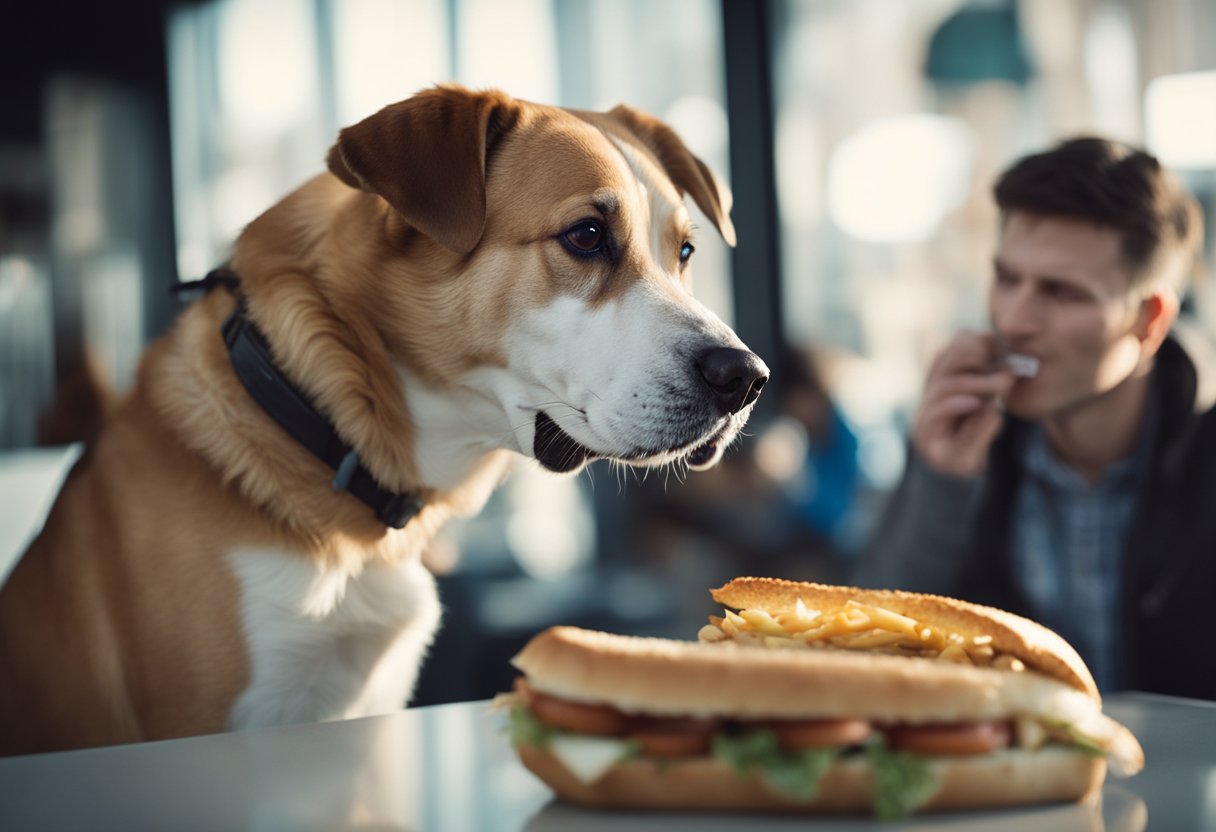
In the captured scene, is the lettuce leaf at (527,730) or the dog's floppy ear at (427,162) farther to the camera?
the dog's floppy ear at (427,162)

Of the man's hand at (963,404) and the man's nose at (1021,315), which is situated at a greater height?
the man's nose at (1021,315)

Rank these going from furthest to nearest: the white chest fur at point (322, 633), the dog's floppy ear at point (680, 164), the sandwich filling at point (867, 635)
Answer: the dog's floppy ear at point (680, 164) < the white chest fur at point (322, 633) < the sandwich filling at point (867, 635)

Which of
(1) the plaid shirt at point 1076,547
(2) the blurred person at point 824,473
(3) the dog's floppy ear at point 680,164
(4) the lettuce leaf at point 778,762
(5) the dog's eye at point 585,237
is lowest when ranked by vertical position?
(2) the blurred person at point 824,473

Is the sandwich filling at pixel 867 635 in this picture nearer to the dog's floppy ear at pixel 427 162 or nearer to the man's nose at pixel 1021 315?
the dog's floppy ear at pixel 427 162

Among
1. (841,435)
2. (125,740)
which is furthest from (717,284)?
(125,740)

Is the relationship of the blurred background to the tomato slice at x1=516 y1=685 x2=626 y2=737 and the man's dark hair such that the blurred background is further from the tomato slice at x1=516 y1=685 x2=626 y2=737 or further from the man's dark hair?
the tomato slice at x1=516 y1=685 x2=626 y2=737

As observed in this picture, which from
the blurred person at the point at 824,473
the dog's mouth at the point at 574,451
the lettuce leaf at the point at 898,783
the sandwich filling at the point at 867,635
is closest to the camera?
Result: the lettuce leaf at the point at 898,783

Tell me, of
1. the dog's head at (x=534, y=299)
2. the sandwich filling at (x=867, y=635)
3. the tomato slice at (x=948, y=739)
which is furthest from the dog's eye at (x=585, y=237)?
the tomato slice at (x=948, y=739)
